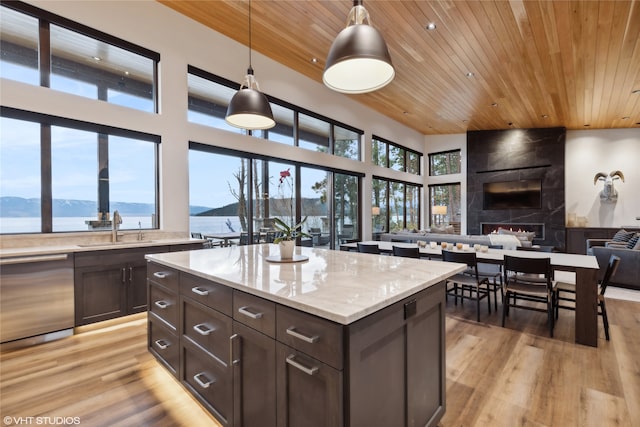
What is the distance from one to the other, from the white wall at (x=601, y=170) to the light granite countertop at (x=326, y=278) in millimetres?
9724

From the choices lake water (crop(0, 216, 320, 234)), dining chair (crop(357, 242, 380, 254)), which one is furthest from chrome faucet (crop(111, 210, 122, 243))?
dining chair (crop(357, 242, 380, 254))

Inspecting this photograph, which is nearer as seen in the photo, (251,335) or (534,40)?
(251,335)

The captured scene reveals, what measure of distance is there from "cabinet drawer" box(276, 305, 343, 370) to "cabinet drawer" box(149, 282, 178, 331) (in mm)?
1140

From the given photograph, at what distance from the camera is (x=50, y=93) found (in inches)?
127

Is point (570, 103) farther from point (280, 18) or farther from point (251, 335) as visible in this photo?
point (251, 335)

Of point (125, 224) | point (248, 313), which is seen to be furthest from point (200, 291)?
point (125, 224)

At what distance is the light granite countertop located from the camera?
1161 millimetres

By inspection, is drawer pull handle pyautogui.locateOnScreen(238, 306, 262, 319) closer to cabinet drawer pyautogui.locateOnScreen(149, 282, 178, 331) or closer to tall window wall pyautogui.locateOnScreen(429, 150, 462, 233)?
cabinet drawer pyautogui.locateOnScreen(149, 282, 178, 331)

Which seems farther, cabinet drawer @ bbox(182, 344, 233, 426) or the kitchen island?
cabinet drawer @ bbox(182, 344, 233, 426)

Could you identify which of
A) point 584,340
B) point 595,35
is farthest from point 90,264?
point 595,35

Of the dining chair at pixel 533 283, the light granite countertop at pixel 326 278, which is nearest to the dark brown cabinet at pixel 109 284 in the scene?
the light granite countertop at pixel 326 278

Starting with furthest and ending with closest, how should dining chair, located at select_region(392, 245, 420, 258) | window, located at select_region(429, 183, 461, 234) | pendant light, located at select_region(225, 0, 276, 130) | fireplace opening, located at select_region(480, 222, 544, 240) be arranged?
window, located at select_region(429, 183, 461, 234), fireplace opening, located at select_region(480, 222, 544, 240), dining chair, located at select_region(392, 245, 420, 258), pendant light, located at select_region(225, 0, 276, 130)

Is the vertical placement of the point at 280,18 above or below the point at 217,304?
above

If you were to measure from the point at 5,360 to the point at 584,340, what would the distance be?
525 cm
